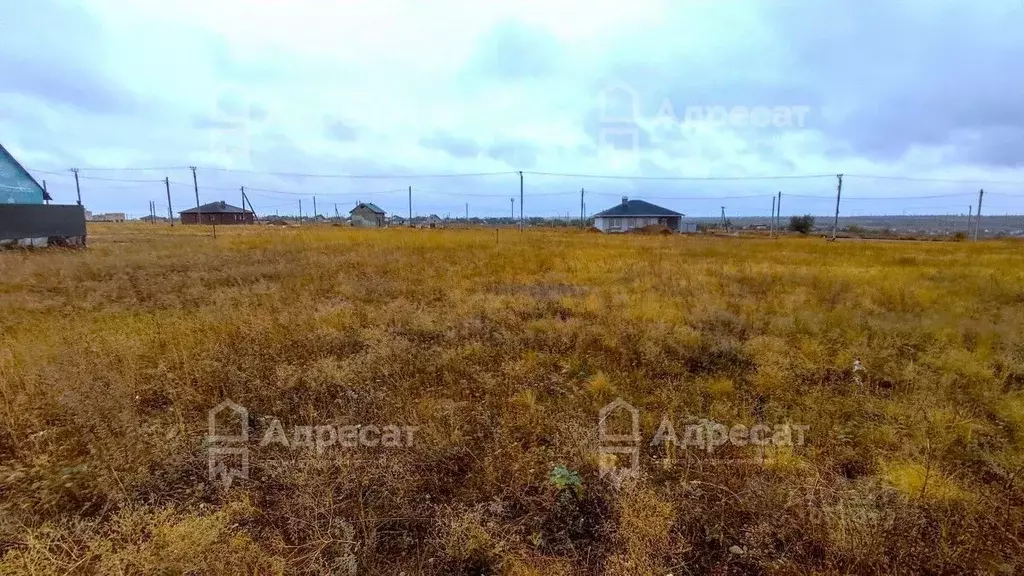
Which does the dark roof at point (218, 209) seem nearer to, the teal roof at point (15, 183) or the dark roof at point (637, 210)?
the teal roof at point (15, 183)

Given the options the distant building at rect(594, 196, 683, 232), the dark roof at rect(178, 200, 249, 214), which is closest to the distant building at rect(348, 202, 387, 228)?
the dark roof at rect(178, 200, 249, 214)

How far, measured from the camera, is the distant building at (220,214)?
5688 cm

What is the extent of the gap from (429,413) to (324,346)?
2.33 m

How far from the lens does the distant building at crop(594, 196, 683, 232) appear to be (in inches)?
1695

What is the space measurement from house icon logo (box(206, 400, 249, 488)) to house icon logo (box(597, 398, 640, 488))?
2591mm

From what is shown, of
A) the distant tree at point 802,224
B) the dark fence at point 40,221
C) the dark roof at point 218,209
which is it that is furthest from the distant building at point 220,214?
the distant tree at point 802,224

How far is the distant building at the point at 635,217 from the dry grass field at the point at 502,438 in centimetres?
3661

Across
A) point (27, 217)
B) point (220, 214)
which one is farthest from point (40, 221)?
point (220, 214)

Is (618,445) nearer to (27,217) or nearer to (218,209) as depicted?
(27,217)

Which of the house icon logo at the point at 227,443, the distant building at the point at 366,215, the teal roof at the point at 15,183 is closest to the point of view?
the house icon logo at the point at 227,443

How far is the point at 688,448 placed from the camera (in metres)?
3.32

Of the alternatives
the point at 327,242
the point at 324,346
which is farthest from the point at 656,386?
the point at 327,242

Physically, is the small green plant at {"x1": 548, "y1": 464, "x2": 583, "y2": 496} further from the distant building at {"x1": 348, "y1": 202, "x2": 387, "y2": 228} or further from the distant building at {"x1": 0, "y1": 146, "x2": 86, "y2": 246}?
the distant building at {"x1": 348, "y1": 202, "x2": 387, "y2": 228}

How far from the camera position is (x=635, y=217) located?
43156 mm
